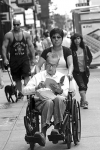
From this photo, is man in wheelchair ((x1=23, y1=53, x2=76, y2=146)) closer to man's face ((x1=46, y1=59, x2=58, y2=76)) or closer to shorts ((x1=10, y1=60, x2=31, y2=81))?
man's face ((x1=46, y1=59, x2=58, y2=76))

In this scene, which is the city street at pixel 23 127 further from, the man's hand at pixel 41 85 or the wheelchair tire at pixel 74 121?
the man's hand at pixel 41 85

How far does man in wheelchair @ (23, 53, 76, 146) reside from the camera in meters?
6.38

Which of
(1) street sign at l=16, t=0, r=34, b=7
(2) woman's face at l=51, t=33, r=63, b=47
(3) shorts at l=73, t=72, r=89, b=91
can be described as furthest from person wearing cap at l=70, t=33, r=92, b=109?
(1) street sign at l=16, t=0, r=34, b=7

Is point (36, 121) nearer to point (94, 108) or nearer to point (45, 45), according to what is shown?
point (94, 108)

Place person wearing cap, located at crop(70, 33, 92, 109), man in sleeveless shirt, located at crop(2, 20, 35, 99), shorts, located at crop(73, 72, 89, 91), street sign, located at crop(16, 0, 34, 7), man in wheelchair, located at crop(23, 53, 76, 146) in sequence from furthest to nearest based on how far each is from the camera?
street sign, located at crop(16, 0, 34, 7) < man in sleeveless shirt, located at crop(2, 20, 35, 99) < shorts, located at crop(73, 72, 89, 91) < person wearing cap, located at crop(70, 33, 92, 109) < man in wheelchair, located at crop(23, 53, 76, 146)

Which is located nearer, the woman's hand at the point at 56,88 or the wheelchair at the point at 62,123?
the wheelchair at the point at 62,123

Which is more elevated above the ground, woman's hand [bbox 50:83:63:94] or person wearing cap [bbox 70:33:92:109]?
woman's hand [bbox 50:83:63:94]

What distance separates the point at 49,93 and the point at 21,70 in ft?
17.0

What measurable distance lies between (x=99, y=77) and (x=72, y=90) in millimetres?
9937

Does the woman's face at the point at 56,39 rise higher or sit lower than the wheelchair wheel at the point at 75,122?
higher

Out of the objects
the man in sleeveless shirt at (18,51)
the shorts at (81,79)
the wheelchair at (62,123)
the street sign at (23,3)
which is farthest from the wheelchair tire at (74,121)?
the street sign at (23,3)

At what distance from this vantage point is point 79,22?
19.9m

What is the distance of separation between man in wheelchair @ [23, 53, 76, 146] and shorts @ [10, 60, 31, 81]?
486 centimetres

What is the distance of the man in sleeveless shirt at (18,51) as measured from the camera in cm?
1136
